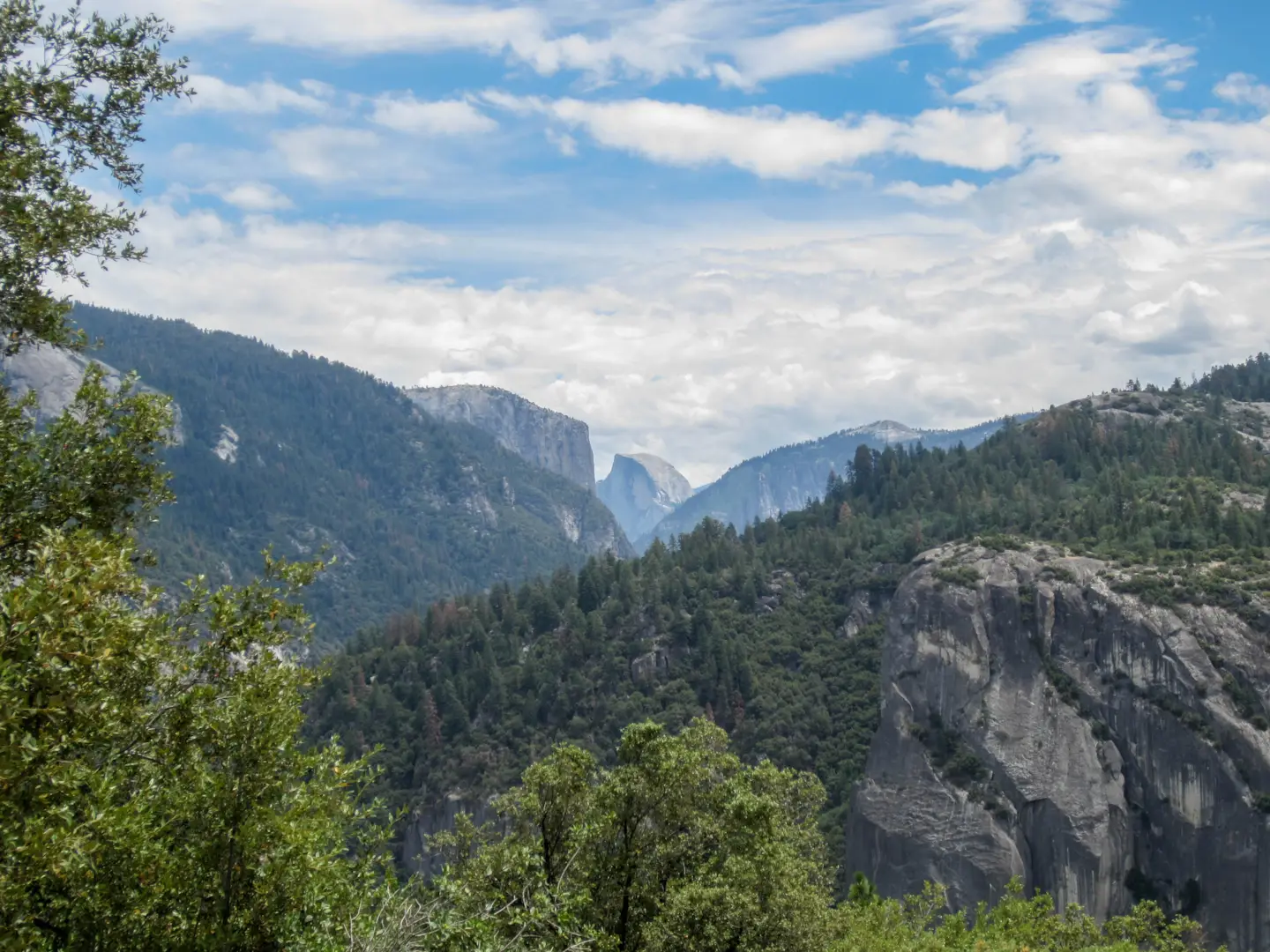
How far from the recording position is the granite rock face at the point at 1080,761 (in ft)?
253

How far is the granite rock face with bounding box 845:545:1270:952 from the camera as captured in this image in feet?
253

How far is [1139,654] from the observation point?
281 ft

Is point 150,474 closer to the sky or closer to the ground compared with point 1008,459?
closer to the ground

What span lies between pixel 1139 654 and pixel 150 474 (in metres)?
89.6

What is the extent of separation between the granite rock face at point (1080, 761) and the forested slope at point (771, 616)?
574cm

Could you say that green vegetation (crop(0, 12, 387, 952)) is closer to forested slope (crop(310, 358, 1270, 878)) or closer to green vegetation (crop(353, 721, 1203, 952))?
green vegetation (crop(353, 721, 1203, 952))

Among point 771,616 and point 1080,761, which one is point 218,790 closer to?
point 1080,761

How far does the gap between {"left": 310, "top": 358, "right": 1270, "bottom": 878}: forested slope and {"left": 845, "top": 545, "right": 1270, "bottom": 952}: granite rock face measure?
18.8ft

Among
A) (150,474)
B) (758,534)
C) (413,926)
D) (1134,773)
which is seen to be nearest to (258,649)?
(150,474)

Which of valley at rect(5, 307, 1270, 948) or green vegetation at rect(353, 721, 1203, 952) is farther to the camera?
valley at rect(5, 307, 1270, 948)

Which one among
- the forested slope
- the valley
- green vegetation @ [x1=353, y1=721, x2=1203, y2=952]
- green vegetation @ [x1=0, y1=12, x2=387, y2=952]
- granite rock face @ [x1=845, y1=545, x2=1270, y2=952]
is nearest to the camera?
green vegetation @ [x1=0, y1=12, x2=387, y2=952]

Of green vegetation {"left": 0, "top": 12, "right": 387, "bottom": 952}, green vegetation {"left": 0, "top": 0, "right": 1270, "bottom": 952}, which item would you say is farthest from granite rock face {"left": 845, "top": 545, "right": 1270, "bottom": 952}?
green vegetation {"left": 0, "top": 12, "right": 387, "bottom": 952}

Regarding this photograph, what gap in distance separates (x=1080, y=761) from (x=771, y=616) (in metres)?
48.2

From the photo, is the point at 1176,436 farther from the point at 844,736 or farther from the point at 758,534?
the point at 844,736
